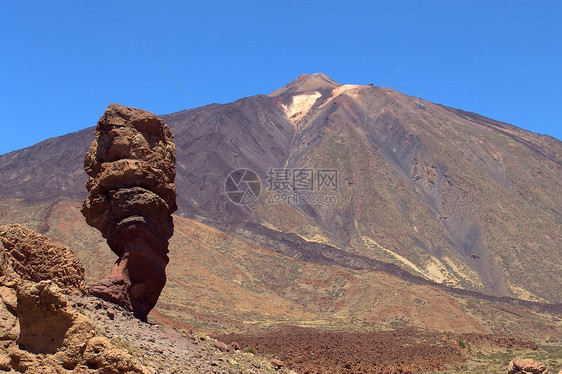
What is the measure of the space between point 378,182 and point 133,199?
99108 millimetres

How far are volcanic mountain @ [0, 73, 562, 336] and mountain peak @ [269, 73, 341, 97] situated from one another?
15804 mm

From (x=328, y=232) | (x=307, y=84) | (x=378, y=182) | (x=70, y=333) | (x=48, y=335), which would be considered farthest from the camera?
(x=307, y=84)

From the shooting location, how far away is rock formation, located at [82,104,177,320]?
664 inches

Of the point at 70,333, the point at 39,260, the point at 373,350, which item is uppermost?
the point at 373,350

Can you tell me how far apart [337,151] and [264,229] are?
42.1 metres

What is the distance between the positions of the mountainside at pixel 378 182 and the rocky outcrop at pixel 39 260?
64406 millimetres

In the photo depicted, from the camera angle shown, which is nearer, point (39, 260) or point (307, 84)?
point (39, 260)

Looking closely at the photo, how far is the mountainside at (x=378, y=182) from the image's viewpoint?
91812mm

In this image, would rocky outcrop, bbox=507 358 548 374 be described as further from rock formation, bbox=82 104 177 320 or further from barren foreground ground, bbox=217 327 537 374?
rock formation, bbox=82 104 177 320

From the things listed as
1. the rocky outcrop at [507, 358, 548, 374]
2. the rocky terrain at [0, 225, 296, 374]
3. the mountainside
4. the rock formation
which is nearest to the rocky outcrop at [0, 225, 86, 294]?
the rocky terrain at [0, 225, 296, 374]

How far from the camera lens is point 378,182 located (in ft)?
372

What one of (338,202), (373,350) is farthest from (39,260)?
(338,202)

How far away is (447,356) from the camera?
29.6 meters

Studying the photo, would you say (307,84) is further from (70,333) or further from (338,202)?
(70,333)
